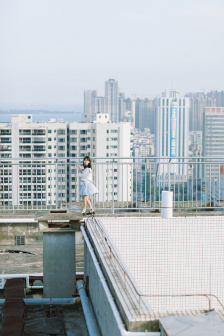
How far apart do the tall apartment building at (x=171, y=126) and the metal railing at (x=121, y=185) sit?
412ft

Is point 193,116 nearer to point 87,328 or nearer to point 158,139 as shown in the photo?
point 158,139

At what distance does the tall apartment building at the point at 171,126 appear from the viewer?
500 feet

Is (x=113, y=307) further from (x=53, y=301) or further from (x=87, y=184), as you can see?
(x=87, y=184)

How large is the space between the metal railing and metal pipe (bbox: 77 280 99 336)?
356cm

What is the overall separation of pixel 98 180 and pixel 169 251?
2.43m

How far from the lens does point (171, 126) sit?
159 m

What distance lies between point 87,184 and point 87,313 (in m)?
4.21

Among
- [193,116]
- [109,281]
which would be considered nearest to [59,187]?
[109,281]

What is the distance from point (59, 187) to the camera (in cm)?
1243

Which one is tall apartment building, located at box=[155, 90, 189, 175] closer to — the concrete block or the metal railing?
the metal railing

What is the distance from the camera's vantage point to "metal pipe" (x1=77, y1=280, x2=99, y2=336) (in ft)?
22.9

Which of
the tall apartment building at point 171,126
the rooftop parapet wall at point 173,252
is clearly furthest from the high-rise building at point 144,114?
the rooftop parapet wall at point 173,252

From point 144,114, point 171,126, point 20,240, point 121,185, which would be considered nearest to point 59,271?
point 20,240

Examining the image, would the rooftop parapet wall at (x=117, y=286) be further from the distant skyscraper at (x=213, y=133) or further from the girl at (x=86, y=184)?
the distant skyscraper at (x=213, y=133)
